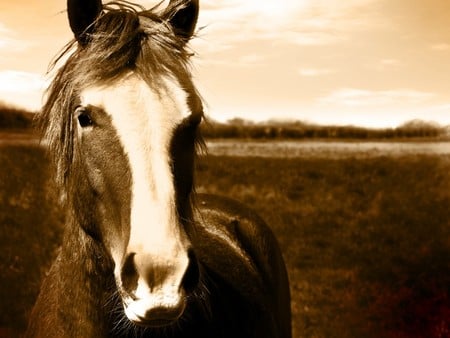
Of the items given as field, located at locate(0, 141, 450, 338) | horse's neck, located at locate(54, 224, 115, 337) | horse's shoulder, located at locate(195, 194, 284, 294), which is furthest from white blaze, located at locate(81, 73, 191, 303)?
field, located at locate(0, 141, 450, 338)

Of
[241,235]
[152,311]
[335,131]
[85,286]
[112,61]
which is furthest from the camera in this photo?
[335,131]

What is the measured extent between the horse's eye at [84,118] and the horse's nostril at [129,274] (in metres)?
0.30

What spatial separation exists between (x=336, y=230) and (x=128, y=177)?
2.73 metres

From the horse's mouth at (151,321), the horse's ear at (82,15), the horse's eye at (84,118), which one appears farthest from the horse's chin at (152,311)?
the horse's ear at (82,15)

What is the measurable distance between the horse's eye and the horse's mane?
52 millimetres

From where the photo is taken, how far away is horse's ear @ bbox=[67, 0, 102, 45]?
127 centimetres

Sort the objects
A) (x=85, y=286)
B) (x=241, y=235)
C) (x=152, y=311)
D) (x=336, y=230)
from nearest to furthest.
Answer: (x=152, y=311) < (x=85, y=286) < (x=241, y=235) < (x=336, y=230)

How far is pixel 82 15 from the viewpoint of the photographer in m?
1.29

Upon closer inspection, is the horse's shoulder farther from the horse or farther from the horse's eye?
the horse's eye

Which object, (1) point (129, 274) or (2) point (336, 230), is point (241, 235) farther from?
(2) point (336, 230)

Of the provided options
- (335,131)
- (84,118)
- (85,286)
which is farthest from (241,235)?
(335,131)

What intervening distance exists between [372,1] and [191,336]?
2.44m

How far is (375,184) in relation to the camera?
3742 millimetres

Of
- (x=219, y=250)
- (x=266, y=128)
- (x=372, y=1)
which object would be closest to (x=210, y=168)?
(x=266, y=128)
